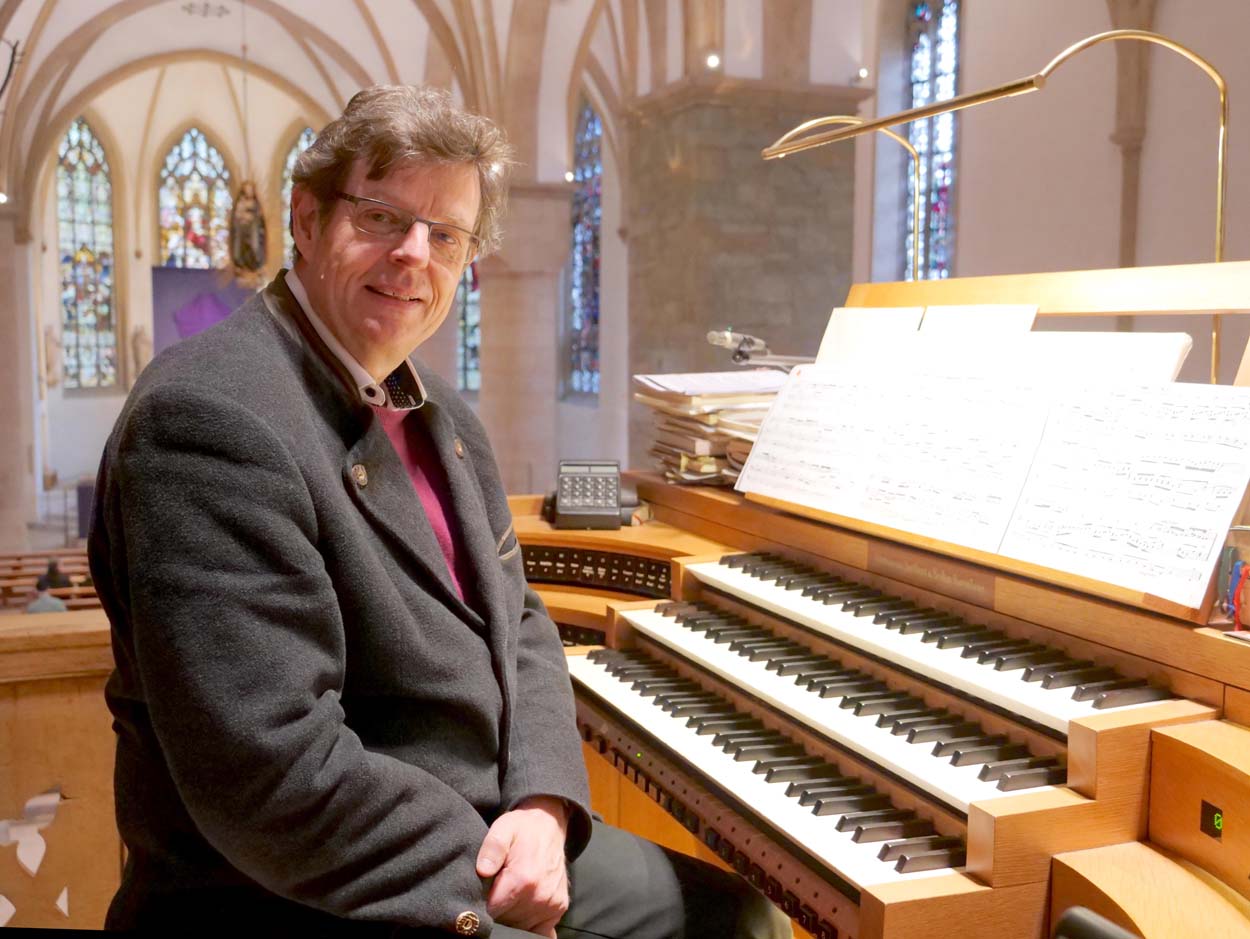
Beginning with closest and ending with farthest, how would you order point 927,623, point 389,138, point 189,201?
point 389,138
point 927,623
point 189,201

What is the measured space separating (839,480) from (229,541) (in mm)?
1461

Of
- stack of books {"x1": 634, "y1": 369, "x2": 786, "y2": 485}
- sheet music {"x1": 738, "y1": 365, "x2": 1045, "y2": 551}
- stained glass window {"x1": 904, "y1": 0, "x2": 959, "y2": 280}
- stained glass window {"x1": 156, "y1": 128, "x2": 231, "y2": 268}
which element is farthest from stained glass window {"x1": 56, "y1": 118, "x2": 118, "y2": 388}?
sheet music {"x1": 738, "y1": 365, "x2": 1045, "y2": 551}

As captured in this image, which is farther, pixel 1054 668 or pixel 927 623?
pixel 927 623

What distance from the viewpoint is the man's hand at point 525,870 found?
150 cm

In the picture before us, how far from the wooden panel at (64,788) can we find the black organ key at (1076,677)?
170 cm

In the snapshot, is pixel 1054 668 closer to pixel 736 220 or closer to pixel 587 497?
pixel 587 497

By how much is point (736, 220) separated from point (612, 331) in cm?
686

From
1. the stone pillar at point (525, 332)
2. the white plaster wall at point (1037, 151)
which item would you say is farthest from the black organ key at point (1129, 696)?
the stone pillar at point (525, 332)

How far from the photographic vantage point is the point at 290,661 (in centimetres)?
132

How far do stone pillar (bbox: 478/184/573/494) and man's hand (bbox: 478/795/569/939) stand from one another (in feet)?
33.8

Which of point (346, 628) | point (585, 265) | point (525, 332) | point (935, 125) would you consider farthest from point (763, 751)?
point (585, 265)

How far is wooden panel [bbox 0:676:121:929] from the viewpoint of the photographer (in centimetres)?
222

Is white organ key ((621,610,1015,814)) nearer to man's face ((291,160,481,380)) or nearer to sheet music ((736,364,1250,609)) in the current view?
sheet music ((736,364,1250,609))

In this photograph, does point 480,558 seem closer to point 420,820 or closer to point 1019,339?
point 420,820
